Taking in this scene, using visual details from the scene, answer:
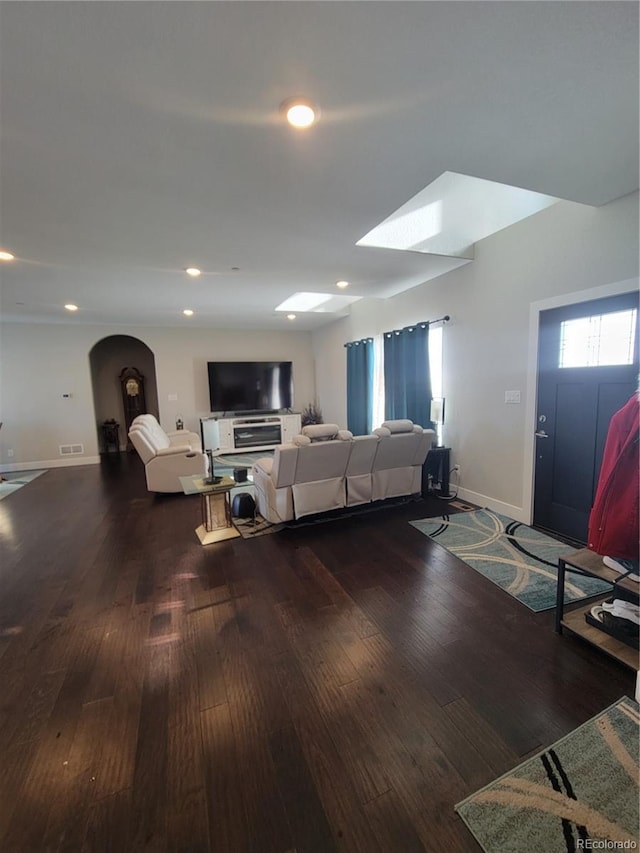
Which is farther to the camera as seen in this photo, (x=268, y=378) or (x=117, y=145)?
(x=268, y=378)

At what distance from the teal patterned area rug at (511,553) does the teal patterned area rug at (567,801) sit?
0.88 meters

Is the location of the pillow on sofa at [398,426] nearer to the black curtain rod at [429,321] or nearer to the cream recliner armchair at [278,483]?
the cream recliner armchair at [278,483]

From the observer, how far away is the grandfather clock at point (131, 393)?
7684 millimetres

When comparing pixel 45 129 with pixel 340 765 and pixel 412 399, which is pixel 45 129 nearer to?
pixel 340 765

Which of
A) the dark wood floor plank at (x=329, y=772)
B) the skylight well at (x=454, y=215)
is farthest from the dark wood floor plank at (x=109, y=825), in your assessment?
the skylight well at (x=454, y=215)

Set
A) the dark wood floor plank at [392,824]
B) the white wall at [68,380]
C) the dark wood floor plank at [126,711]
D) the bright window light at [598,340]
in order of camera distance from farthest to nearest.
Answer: the white wall at [68,380] < the bright window light at [598,340] < the dark wood floor plank at [126,711] < the dark wood floor plank at [392,824]

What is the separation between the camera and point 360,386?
20.0 feet

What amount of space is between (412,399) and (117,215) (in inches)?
146

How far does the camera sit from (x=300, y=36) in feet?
4.01

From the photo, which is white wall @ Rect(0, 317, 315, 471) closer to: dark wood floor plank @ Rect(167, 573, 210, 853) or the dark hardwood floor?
the dark hardwood floor

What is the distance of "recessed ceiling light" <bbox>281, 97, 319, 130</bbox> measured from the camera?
1510mm

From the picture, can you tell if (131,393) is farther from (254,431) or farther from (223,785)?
(223,785)

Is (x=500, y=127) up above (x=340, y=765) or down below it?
above

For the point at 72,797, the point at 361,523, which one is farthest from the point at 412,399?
the point at 72,797
